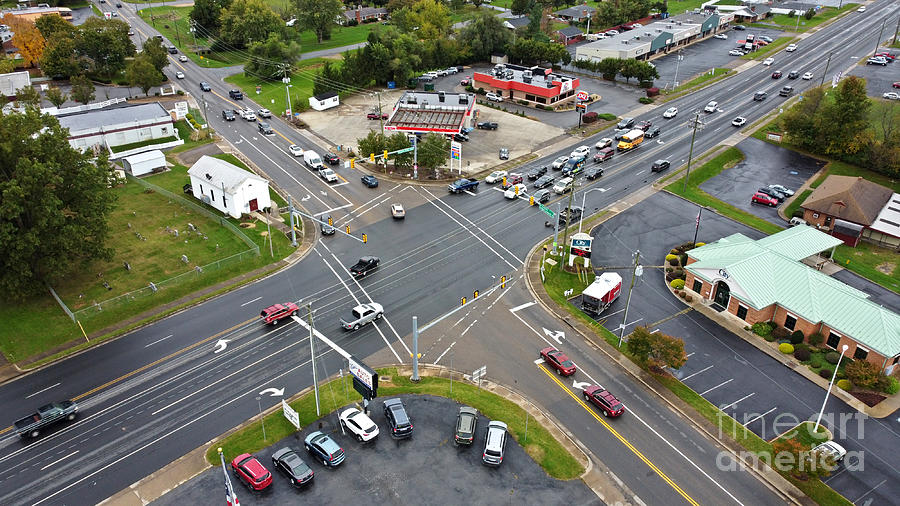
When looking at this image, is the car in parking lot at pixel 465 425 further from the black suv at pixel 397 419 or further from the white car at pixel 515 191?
the white car at pixel 515 191

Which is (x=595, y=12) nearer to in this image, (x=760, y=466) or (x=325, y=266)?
(x=325, y=266)

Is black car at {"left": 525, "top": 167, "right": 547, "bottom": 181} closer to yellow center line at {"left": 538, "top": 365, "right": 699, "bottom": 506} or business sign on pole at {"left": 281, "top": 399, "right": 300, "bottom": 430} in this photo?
yellow center line at {"left": 538, "top": 365, "right": 699, "bottom": 506}

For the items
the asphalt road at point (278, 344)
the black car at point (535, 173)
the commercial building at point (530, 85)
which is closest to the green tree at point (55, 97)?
the asphalt road at point (278, 344)

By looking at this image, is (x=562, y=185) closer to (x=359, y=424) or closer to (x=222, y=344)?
(x=222, y=344)

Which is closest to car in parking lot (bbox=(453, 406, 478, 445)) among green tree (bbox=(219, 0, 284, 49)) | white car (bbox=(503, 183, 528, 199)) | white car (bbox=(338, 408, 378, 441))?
white car (bbox=(338, 408, 378, 441))

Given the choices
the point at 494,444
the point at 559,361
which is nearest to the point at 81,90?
the point at 559,361
